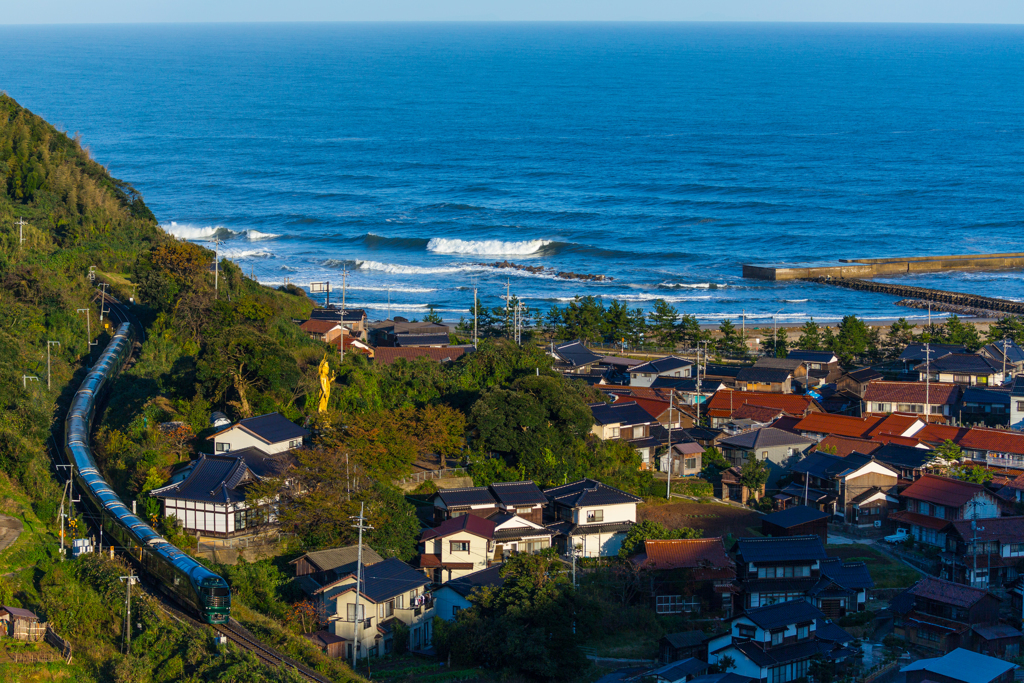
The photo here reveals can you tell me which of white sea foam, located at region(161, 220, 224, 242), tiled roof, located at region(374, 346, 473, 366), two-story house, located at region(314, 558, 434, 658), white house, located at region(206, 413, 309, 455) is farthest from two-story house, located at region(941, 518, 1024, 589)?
white sea foam, located at region(161, 220, 224, 242)

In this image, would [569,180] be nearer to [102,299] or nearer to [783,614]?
[102,299]

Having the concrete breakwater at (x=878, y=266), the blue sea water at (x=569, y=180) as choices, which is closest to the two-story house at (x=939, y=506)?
the blue sea water at (x=569, y=180)

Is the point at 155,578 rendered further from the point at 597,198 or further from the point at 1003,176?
the point at 1003,176

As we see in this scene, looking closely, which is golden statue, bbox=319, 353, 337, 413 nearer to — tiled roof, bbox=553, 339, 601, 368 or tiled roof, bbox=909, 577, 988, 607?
tiled roof, bbox=553, 339, 601, 368

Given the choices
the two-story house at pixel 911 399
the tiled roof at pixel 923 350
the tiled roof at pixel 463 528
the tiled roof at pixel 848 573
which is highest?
the tiled roof at pixel 923 350

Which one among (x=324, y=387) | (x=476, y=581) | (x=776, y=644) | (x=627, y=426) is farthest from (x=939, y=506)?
(x=324, y=387)

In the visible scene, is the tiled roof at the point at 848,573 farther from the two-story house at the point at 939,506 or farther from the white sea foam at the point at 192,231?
the white sea foam at the point at 192,231

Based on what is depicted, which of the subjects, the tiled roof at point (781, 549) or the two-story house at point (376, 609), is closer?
the two-story house at point (376, 609)
